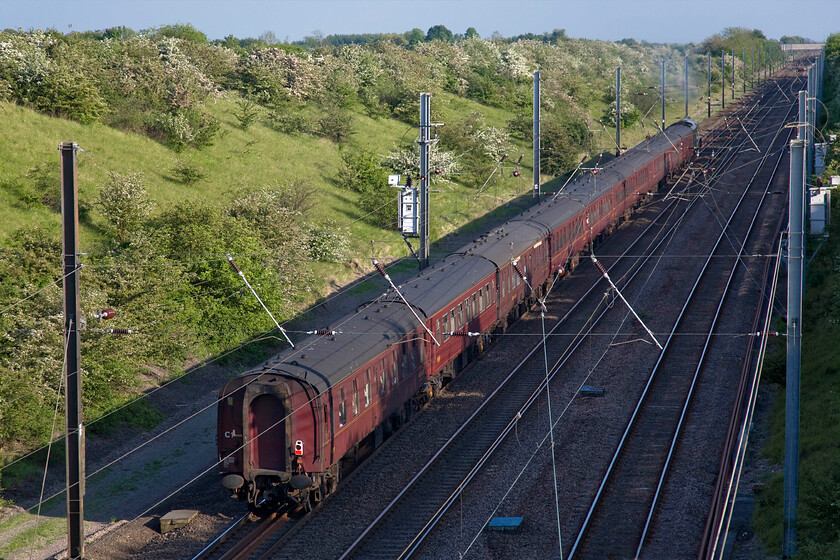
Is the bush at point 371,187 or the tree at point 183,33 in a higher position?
the tree at point 183,33

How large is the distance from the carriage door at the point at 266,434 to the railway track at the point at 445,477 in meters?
1.59

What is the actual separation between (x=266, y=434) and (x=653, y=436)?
1044cm

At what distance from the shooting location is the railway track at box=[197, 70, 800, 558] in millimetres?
18016

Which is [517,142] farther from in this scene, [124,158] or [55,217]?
[55,217]

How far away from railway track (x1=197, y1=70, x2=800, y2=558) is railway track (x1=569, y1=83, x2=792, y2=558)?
3.02 meters

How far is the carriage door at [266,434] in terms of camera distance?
18.5 metres

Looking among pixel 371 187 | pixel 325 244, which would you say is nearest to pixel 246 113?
pixel 371 187

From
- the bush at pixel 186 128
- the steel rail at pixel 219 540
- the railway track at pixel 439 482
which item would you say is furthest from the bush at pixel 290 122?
the steel rail at pixel 219 540

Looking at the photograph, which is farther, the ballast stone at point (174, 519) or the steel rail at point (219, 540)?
the ballast stone at point (174, 519)

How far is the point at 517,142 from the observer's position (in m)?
70.9

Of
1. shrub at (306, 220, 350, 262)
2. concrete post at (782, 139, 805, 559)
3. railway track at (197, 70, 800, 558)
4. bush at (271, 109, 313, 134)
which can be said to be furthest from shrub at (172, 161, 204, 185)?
concrete post at (782, 139, 805, 559)

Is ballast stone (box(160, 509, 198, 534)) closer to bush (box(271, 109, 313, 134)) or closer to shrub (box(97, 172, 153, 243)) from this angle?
shrub (box(97, 172, 153, 243))

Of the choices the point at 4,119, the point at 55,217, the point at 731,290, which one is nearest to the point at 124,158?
the point at 4,119

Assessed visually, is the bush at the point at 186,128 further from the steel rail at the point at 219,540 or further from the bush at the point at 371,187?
the steel rail at the point at 219,540
